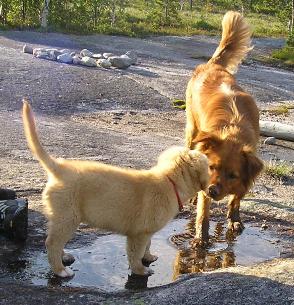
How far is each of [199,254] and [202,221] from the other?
518 mm

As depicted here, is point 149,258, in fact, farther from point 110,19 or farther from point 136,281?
point 110,19

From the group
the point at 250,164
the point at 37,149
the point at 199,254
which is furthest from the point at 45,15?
the point at 37,149

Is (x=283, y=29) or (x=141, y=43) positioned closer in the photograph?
(x=141, y=43)

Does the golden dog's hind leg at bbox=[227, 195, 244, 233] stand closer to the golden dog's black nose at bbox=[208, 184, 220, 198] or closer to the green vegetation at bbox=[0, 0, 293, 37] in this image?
the golden dog's black nose at bbox=[208, 184, 220, 198]

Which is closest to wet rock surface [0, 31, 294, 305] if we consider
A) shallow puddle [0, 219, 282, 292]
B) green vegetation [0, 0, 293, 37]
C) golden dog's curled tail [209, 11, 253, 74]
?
shallow puddle [0, 219, 282, 292]

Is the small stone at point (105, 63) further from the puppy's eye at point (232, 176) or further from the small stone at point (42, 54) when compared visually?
the puppy's eye at point (232, 176)

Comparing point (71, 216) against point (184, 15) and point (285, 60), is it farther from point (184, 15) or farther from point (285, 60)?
point (184, 15)

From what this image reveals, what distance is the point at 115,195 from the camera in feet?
17.0

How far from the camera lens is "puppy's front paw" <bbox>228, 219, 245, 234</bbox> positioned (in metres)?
6.89

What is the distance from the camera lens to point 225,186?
21.2 ft

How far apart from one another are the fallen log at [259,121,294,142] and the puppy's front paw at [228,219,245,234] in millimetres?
5137

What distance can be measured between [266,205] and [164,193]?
2.72 metres

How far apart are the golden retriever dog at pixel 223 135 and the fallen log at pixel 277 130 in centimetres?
268

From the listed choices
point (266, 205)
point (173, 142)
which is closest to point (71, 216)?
point (266, 205)
